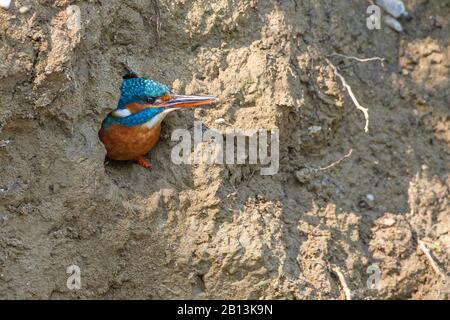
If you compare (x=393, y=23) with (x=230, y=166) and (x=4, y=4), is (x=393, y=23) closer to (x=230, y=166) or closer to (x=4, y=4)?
(x=230, y=166)

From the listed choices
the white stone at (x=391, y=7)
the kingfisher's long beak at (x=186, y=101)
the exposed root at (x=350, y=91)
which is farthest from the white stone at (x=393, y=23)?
the kingfisher's long beak at (x=186, y=101)

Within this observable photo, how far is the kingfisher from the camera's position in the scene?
15.1ft

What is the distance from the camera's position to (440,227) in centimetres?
498

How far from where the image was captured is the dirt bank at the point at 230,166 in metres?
4.15

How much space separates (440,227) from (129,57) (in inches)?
79.7

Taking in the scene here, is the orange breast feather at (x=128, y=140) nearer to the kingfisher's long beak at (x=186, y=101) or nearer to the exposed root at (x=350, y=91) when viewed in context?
the kingfisher's long beak at (x=186, y=101)

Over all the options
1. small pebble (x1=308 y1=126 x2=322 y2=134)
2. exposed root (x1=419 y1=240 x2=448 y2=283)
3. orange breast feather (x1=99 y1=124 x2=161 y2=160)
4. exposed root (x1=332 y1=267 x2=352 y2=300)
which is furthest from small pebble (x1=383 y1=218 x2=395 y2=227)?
orange breast feather (x1=99 y1=124 x2=161 y2=160)

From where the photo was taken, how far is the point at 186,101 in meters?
4.52

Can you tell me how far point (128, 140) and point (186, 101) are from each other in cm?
42

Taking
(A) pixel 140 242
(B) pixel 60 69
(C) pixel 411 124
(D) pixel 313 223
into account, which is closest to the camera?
(B) pixel 60 69

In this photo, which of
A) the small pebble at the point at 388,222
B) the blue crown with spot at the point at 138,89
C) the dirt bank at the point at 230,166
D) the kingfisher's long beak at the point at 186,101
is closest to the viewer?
the dirt bank at the point at 230,166

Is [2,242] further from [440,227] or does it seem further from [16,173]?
[440,227]

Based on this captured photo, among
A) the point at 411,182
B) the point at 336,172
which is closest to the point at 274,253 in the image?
the point at 336,172

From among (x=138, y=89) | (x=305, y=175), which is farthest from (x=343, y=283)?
(x=138, y=89)
